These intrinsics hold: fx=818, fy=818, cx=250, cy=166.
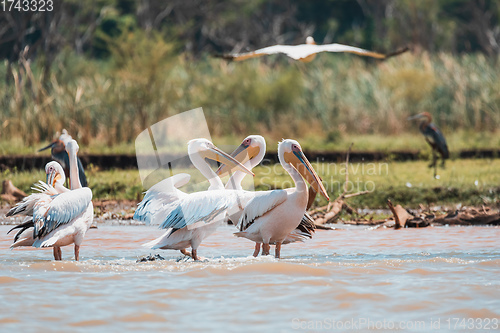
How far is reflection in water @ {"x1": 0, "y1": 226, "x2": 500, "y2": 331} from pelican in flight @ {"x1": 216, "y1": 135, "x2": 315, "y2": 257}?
0.63 feet

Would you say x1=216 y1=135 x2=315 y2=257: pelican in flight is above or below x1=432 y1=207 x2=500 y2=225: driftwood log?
above

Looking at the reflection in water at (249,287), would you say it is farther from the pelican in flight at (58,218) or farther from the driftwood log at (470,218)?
the driftwood log at (470,218)

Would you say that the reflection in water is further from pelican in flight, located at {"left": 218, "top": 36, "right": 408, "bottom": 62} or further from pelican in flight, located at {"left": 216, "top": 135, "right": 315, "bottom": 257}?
pelican in flight, located at {"left": 218, "top": 36, "right": 408, "bottom": 62}

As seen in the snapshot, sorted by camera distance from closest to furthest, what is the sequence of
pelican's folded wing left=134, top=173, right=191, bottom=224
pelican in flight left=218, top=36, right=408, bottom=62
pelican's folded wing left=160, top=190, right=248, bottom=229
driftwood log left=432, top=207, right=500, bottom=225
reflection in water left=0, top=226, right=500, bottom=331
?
1. reflection in water left=0, top=226, right=500, bottom=331
2. pelican's folded wing left=160, top=190, right=248, bottom=229
3. pelican's folded wing left=134, top=173, right=191, bottom=224
4. pelican in flight left=218, top=36, right=408, bottom=62
5. driftwood log left=432, top=207, right=500, bottom=225

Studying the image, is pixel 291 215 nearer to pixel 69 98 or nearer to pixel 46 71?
pixel 69 98

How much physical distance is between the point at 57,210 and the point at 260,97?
10584mm

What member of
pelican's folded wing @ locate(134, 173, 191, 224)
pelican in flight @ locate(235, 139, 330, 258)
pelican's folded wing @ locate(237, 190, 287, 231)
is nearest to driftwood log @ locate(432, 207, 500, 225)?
pelican in flight @ locate(235, 139, 330, 258)

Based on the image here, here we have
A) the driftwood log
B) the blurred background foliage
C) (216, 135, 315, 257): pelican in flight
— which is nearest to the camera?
(216, 135, 315, 257): pelican in flight

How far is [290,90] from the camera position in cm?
1692

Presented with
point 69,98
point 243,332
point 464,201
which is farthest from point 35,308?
point 69,98

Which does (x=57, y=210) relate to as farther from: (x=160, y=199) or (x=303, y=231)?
(x=303, y=231)

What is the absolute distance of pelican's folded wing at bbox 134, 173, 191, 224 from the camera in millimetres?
6426

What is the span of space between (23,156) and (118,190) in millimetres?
2419

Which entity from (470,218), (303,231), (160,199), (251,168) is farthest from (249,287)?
(470,218)
